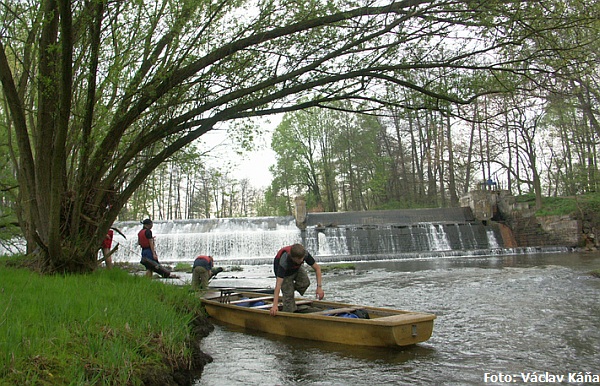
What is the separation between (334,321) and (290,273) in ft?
3.49

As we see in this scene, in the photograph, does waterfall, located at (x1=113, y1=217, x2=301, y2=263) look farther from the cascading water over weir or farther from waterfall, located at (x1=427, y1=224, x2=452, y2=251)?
waterfall, located at (x1=427, y1=224, x2=452, y2=251)

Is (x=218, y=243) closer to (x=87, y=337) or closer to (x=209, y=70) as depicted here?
(x=209, y=70)

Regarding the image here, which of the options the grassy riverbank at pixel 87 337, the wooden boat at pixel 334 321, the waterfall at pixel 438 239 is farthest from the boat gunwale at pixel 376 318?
the waterfall at pixel 438 239

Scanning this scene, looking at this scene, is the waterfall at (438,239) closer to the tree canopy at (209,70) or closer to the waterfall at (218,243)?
the waterfall at (218,243)

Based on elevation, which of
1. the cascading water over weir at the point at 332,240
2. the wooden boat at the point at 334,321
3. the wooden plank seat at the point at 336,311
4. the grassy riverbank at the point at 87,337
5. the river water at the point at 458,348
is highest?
the cascading water over weir at the point at 332,240

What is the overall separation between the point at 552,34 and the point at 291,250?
5.17 meters

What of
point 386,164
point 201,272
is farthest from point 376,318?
Result: point 386,164

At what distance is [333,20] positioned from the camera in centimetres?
714

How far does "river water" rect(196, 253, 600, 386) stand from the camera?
502 centimetres

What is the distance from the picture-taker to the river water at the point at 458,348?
5023 mm

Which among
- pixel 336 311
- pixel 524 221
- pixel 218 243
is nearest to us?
pixel 336 311

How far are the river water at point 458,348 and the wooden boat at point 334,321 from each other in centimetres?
14

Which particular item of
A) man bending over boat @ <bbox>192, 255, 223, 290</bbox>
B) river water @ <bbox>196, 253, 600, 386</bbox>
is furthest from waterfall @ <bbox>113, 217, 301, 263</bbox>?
man bending over boat @ <bbox>192, 255, 223, 290</bbox>

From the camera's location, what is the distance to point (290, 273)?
6902mm
